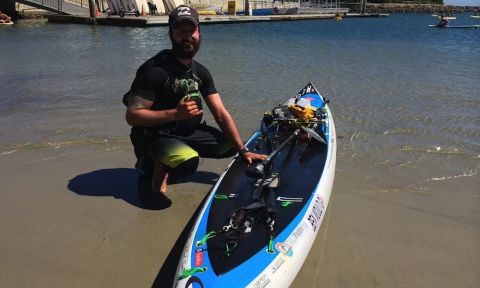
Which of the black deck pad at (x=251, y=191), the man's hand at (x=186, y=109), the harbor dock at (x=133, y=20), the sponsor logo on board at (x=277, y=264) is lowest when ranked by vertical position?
the sponsor logo on board at (x=277, y=264)

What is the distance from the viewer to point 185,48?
4250mm

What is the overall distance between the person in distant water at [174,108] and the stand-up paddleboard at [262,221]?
0.46m

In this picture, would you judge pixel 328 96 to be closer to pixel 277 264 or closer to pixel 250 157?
pixel 250 157

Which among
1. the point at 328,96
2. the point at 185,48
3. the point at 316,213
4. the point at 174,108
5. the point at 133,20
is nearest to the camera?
the point at 316,213

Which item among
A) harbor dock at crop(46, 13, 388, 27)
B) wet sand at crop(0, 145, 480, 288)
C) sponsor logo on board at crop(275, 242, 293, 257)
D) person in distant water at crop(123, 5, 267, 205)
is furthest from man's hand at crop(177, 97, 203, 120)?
harbor dock at crop(46, 13, 388, 27)

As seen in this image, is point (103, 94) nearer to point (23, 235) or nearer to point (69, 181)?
point (69, 181)

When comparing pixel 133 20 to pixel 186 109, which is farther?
pixel 133 20

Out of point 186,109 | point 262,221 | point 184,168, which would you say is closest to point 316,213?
point 262,221

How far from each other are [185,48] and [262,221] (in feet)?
6.27

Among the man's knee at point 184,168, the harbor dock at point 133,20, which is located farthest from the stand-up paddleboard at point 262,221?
the harbor dock at point 133,20

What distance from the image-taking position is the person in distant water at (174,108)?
4.13 metres

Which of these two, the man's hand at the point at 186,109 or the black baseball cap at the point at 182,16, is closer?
the man's hand at the point at 186,109

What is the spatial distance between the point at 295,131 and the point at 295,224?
6.61 ft

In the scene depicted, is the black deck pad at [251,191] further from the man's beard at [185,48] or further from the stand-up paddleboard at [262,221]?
the man's beard at [185,48]
